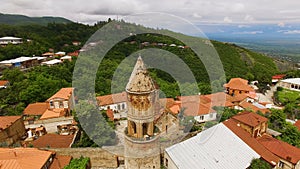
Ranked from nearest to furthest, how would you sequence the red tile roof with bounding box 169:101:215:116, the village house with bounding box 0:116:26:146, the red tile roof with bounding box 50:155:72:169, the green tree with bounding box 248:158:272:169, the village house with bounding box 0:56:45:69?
the green tree with bounding box 248:158:272:169 → the red tile roof with bounding box 50:155:72:169 → the village house with bounding box 0:116:26:146 → the red tile roof with bounding box 169:101:215:116 → the village house with bounding box 0:56:45:69

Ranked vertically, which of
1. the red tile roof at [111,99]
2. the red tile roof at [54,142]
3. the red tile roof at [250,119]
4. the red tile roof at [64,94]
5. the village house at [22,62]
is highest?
the village house at [22,62]

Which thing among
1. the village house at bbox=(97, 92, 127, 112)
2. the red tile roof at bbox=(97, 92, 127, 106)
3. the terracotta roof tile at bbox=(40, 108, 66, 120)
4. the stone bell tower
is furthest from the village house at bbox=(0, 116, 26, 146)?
the stone bell tower

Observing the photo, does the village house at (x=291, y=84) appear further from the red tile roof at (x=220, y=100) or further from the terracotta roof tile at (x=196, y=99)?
the terracotta roof tile at (x=196, y=99)

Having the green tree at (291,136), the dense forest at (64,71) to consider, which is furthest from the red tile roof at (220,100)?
the green tree at (291,136)

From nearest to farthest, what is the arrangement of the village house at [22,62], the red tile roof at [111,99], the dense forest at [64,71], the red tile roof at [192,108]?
the red tile roof at [192,108], the dense forest at [64,71], the red tile roof at [111,99], the village house at [22,62]

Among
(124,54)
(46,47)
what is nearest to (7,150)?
(124,54)

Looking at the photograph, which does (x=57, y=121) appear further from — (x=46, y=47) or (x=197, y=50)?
(x=197, y=50)

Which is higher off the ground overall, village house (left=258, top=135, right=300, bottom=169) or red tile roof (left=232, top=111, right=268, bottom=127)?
red tile roof (left=232, top=111, right=268, bottom=127)

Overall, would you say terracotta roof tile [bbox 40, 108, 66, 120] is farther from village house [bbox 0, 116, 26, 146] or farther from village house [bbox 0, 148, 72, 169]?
village house [bbox 0, 148, 72, 169]
